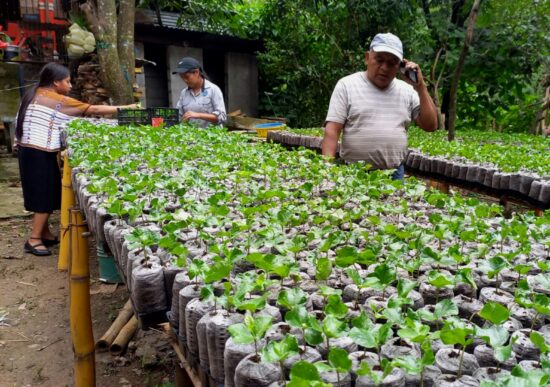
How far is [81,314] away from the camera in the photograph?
9.24 feet

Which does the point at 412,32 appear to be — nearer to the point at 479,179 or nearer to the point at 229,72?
the point at 229,72

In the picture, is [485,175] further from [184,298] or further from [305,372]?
[305,372]

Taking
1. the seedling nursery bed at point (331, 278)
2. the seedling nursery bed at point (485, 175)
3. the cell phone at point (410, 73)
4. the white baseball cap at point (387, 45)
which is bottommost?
the seedling nursery bed at point (485, 175)

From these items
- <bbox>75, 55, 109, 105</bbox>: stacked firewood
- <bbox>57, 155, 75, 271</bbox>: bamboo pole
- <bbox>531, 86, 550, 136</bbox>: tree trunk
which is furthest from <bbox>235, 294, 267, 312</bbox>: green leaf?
<bbox>531, 86, 550, 136</bbox>: tree trunk

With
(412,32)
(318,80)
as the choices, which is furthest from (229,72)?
(412,32)

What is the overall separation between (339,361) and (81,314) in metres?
2.26

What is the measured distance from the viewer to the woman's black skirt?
5.29 meters

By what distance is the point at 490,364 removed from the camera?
1110 mm

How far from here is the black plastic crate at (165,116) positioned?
19.8ft

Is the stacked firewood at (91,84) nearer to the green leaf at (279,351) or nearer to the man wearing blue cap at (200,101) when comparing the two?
the man wearing blue cap at (200,101)

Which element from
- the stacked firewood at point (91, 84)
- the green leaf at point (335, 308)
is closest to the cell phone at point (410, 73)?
the green leaf at point (335, 308)

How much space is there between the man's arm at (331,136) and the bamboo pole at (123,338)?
6.23 ft

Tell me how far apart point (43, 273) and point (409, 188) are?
13.1ft

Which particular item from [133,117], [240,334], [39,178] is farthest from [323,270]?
[133,117]
